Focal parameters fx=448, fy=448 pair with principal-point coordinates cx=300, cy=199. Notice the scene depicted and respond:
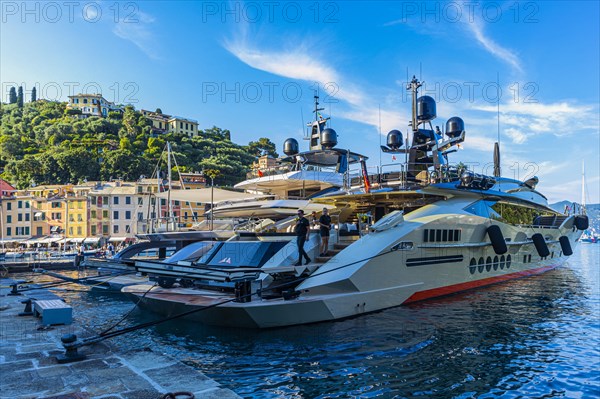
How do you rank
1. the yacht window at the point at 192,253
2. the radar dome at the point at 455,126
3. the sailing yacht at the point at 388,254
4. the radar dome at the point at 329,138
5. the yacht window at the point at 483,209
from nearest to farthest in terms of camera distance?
the sailing yacht at the point at 388,254 → the yacht window at the point at 192,253 → the yacht window at the point at 483,209 → the radar dome at the point at 455,126 → the radar dome at the point at 329,138

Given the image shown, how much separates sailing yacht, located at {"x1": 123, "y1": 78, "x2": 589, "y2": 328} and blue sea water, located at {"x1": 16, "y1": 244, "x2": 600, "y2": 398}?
66 cm

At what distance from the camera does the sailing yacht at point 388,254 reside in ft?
36.3

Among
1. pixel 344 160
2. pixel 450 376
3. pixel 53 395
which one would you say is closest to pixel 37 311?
pixel 53 395

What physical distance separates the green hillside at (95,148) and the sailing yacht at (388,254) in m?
81.9

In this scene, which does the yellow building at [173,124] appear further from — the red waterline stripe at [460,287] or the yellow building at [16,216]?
the red waterline stripe at [460,287]

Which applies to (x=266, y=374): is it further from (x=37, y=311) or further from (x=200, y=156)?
(x=200, y=156)

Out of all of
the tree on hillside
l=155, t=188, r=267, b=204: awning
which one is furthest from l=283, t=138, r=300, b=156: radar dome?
the tree on hillside

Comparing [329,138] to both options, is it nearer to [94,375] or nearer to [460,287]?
[460,287]

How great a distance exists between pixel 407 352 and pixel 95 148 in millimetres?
118359

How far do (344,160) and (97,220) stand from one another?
5113cm

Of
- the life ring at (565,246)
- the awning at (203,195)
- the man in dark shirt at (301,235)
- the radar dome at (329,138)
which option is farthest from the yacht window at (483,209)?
the awning at (203,195)

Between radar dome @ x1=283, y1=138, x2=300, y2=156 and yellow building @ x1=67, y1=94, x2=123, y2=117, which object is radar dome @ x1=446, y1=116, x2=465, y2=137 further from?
yellow building @ x1=67, y1=94, x2=123, y2=117

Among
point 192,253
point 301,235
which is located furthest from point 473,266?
point 192,253

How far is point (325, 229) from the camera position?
13922 mm
